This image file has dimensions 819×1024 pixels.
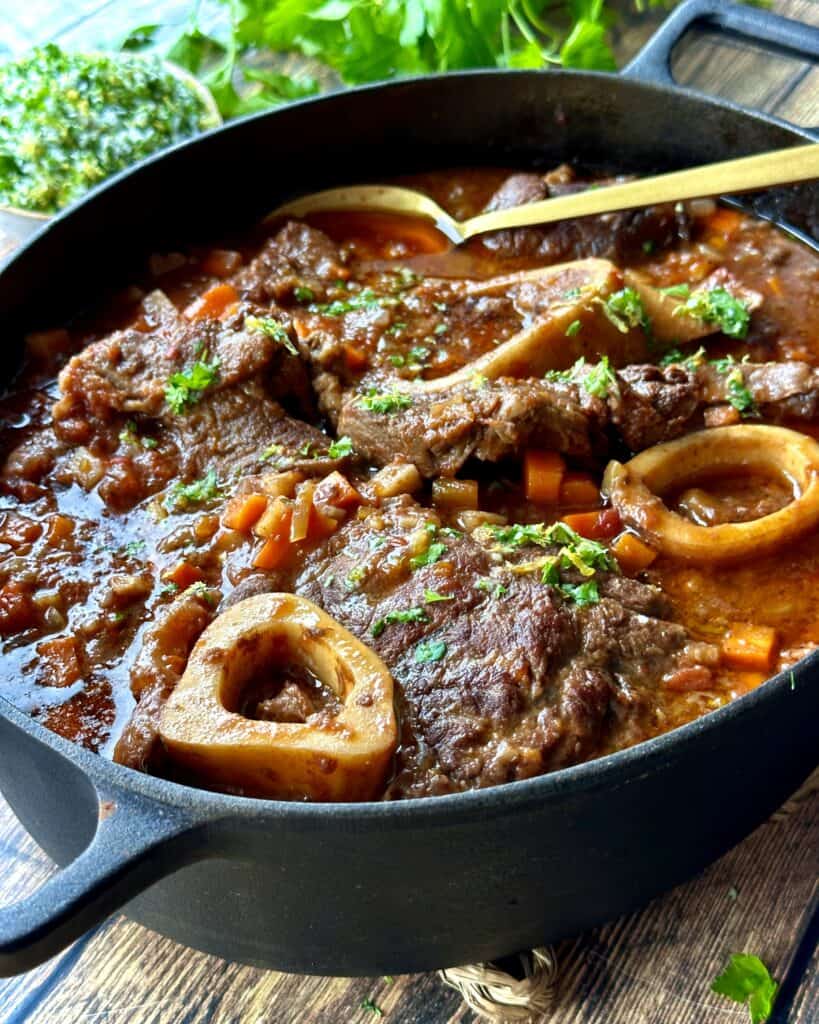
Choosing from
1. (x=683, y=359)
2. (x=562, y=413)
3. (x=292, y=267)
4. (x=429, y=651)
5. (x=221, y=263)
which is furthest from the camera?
(x=221, y=263)

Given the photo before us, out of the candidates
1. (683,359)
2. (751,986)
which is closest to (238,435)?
(683,359)

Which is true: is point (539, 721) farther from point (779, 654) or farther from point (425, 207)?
point (425, 207)

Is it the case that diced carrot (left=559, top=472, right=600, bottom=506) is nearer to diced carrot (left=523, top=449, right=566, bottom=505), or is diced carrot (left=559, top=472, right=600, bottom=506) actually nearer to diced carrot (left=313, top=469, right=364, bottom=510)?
diced carrot (left=523, top=449, right=566, bottom=505)

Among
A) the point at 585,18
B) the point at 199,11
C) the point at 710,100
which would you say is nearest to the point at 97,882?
the point at 710,100

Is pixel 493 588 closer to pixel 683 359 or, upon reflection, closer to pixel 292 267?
pixel 683 359

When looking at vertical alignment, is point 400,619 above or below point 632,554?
below

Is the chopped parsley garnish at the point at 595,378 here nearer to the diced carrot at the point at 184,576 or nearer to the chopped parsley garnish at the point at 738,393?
the chopped parsley garnish at the point at 738,393

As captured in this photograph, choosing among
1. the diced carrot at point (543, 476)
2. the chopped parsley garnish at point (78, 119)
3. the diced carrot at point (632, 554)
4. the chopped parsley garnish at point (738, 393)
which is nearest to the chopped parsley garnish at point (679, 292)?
the chopped parsley garnish at point (738, 393)

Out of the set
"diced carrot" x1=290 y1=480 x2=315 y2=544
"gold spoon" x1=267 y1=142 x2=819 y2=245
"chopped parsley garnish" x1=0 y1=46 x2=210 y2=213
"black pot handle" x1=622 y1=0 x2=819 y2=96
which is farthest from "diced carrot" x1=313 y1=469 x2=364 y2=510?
"chopped parsley garnish" x1=0 y1=46 x2=210 y2=213
